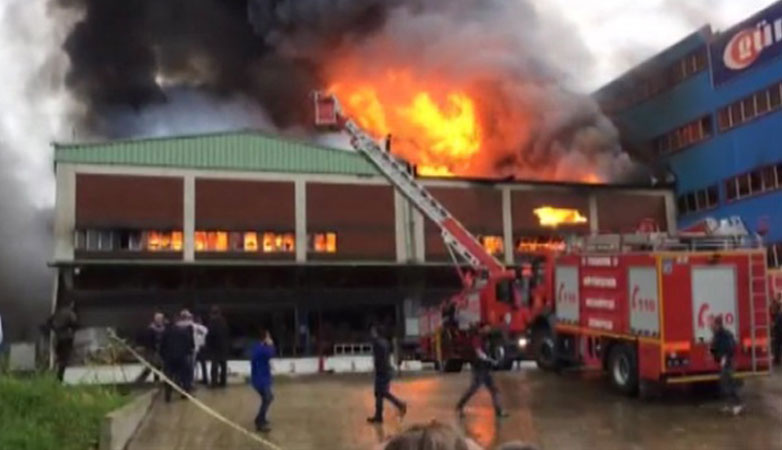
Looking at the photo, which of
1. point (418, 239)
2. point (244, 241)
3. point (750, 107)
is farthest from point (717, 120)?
point (244, 241)

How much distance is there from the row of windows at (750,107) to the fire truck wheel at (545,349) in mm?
20020

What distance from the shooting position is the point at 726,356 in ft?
45.1

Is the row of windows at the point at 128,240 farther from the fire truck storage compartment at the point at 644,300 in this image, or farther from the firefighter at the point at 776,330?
the fire truck storage compartment at the point at 644,300

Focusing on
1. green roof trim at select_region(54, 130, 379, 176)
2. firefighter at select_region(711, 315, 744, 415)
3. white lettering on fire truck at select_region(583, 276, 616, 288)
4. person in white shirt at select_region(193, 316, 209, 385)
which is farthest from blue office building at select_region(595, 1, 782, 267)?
person in white shirt at select_region(193, 316, 209, 385)

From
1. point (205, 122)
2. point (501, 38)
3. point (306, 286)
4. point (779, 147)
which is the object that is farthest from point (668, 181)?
point (205, 122)

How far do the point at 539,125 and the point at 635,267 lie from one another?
23529mm

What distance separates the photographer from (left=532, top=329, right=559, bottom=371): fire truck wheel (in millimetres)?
18172

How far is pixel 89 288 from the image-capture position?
34531 millimetres

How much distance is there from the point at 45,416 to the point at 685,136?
120ft

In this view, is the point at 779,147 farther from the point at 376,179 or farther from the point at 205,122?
the point at 205,122

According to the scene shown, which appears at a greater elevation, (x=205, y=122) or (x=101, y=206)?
(x=205, y=122)

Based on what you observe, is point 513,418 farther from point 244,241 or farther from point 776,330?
point 244,241

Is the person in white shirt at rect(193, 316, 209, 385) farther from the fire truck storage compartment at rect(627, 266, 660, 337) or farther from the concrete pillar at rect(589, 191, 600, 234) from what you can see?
the concrete pillar at rect(589, 191, 600, 234)

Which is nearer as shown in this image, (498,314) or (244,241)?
(498,314)
